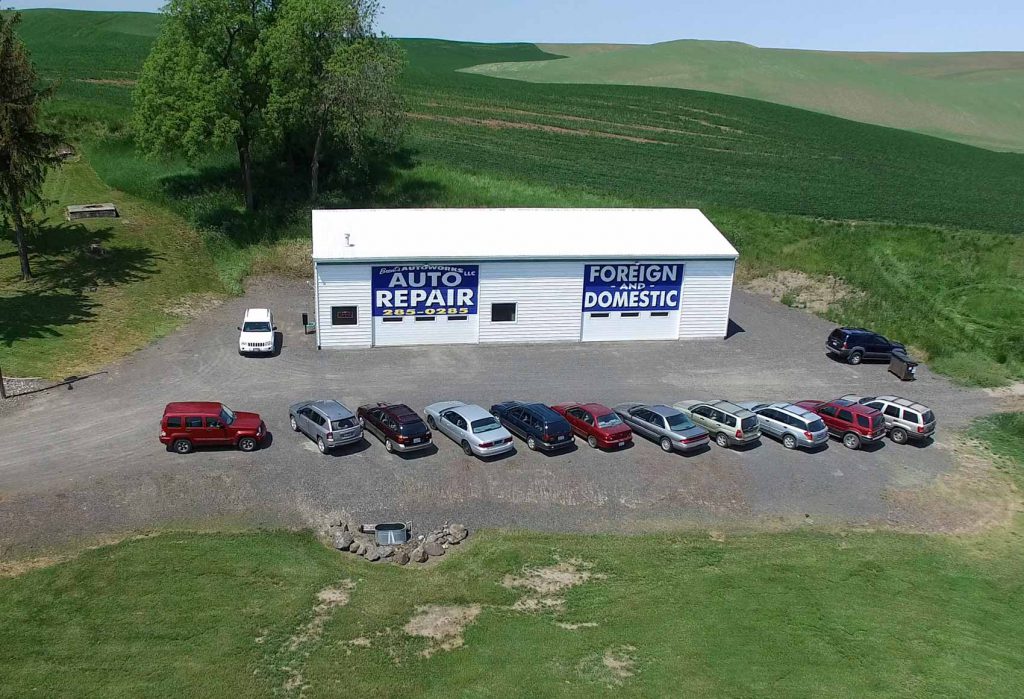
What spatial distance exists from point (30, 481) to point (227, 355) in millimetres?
11731

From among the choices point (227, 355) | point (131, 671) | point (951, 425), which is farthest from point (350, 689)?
point (951, 425)

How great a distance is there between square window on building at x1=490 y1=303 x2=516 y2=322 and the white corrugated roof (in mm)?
2303

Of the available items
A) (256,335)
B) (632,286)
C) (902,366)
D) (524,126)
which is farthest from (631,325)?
(524,126)

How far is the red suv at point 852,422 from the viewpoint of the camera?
30.0 meters

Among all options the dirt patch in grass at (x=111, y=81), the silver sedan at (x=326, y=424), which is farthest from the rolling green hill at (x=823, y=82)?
the silver sedan at (x=326, y=424)

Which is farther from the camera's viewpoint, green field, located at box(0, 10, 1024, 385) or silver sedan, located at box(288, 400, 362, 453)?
green field, located at box(0, 10, 1024, 385)

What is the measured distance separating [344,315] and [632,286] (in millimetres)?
13695

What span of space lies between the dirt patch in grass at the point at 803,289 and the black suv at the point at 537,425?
2332cm

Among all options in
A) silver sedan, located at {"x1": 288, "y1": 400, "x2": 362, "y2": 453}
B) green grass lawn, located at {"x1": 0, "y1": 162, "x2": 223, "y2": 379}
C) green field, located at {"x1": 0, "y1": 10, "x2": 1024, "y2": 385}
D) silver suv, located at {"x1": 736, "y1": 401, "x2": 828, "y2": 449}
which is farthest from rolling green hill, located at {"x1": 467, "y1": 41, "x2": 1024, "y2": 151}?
silver sedan, located at {"x1": 288, "y1": 400, "x2": 362, "y2": 453}

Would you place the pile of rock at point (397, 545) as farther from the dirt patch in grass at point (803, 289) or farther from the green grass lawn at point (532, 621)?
the dirt patch in grass at point (803, 289)

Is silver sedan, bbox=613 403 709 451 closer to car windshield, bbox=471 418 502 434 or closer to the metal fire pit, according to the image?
car windshield, bbox=471 418 502 434

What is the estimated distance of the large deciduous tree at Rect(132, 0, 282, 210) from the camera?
45.7 meters

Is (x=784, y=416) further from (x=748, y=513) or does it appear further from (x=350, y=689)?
(x=350, y=689)

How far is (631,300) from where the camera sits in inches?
1575
